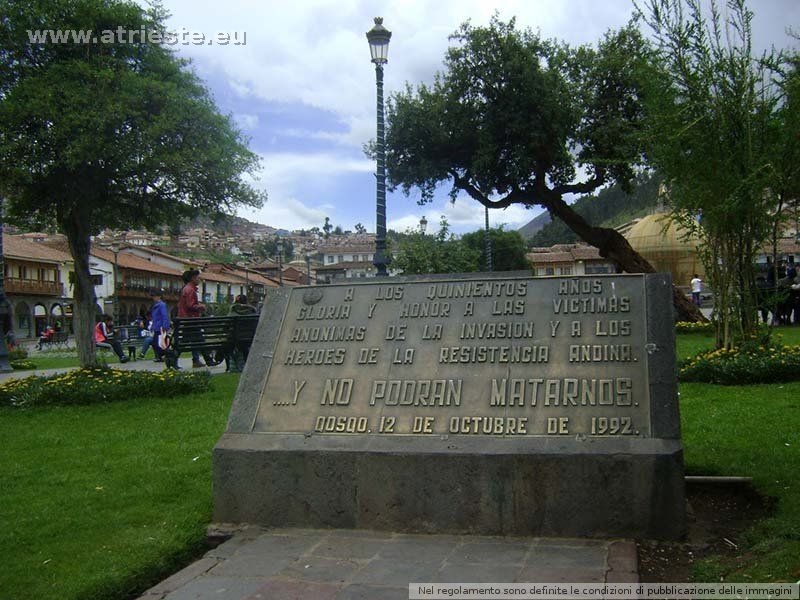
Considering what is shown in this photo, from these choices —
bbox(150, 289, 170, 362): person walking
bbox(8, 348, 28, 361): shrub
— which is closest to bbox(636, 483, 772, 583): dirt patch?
bbox(150, 289, 170, 362): person walking

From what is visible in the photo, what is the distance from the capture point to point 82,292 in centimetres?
1245

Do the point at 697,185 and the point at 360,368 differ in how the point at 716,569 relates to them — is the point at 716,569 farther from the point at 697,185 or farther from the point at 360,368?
the point at 697,185

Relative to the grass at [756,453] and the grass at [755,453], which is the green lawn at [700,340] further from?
the grass at [755,453]

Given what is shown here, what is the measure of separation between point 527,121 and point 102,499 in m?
16.9

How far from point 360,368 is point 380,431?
1.89 ft

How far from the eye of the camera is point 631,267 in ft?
66.3

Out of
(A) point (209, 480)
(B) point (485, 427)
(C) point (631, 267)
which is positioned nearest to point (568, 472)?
(B) point (485, 427)

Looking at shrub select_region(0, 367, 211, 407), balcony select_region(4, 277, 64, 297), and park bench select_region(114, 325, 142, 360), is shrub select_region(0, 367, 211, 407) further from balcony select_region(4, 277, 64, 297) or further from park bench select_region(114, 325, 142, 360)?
balcony select_region(4, 277, 64, 297)

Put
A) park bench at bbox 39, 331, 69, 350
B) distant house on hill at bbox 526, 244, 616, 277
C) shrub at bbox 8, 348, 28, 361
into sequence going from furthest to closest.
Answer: distant house on hill at bbox 526, 244, 616, 277 → park bench at bbox 39, 331, 69, 350 → shrub at bbox 8, 348, 28, 361

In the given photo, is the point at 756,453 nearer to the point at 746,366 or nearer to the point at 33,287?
the point at 746,366

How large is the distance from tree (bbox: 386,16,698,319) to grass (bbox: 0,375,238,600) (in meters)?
13.8

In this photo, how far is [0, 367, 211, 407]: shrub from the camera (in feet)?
31.9

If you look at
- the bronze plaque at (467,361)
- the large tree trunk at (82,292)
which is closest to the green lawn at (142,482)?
the bronze plaque at (467,361)

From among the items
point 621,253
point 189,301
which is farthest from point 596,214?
point 189,301
